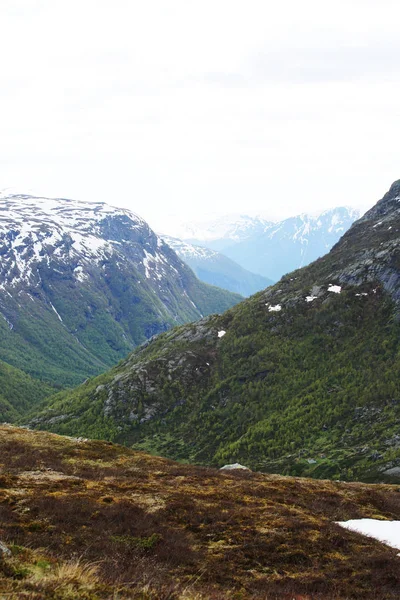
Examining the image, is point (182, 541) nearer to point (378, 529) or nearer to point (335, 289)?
point (378, 529)

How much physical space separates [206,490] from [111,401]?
141014 millimetres

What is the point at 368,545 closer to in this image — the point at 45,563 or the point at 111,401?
the point at 45,563

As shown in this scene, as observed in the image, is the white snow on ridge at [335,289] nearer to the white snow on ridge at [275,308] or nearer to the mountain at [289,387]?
the mountain at [289,387]

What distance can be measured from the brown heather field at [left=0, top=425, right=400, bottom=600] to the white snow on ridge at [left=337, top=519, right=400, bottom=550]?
1521mm

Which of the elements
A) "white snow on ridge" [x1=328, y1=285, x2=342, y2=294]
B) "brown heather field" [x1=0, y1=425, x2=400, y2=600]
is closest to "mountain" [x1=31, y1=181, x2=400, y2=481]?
"white snow on ridge" [x1=328, y1=285, x2=342, y2=294]

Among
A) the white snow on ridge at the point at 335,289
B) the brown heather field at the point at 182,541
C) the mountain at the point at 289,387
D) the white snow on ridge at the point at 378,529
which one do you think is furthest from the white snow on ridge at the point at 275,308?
the white snow on ridge at the point at 378,529

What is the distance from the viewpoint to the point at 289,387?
145 meters

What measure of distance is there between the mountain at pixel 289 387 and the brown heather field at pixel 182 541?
194 ft

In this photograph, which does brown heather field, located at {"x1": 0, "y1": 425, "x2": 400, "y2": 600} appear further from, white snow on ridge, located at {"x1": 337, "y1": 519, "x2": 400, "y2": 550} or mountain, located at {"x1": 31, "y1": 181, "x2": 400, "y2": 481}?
mountain, located at {"x1": 31, "y1": 181, "x2": 400, "y2": 481}

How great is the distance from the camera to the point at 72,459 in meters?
52.5

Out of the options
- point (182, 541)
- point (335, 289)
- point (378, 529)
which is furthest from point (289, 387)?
point (182, 541)

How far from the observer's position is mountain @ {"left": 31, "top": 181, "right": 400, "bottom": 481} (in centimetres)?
11112

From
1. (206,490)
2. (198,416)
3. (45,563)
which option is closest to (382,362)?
(198,416)

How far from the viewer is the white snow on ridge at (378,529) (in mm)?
30928
